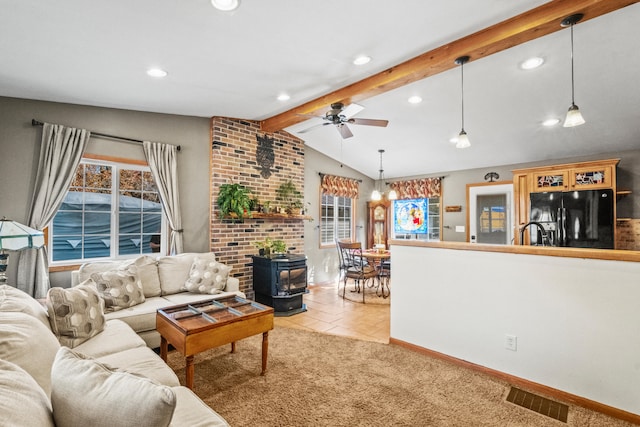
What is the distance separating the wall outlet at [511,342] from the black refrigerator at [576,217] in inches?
108

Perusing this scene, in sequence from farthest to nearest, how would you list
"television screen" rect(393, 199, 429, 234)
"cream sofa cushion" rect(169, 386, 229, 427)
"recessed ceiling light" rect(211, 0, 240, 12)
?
"television screen" rect(393, 199, 429, 234) → "recessed ceiling light" rect(211, 0, 240, 12) → "cream sofa cushion" rect(169, 386, 229, 427)

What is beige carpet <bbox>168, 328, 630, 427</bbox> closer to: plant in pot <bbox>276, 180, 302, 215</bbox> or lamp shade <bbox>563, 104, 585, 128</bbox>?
lamp shade <bbox>563, 104, 585, 128</bbox>

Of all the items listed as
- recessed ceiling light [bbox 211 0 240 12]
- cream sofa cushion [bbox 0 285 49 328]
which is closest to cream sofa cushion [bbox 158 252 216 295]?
cream sofa cushion [bbox 0 285 49 328]

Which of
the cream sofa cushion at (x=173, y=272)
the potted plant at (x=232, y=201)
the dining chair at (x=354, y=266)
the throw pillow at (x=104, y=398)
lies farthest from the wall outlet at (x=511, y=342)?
the potted plant at (x=232, y=201)

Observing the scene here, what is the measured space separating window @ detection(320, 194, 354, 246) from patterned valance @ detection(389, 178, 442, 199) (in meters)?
1.23

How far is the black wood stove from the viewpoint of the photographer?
175 inches

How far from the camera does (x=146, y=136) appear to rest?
13.5 feet

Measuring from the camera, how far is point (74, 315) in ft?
7.27

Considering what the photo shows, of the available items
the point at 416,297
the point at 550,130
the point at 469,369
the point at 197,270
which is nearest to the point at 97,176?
the point at 197,270

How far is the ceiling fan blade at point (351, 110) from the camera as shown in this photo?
11.1ft

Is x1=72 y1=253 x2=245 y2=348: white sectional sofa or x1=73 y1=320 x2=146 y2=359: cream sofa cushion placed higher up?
x1=72 y1=253 x2=245 y2=348: white sectional sofa

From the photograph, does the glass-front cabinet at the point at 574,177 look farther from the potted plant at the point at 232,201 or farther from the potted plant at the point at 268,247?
the potted plant at the point at 232,201

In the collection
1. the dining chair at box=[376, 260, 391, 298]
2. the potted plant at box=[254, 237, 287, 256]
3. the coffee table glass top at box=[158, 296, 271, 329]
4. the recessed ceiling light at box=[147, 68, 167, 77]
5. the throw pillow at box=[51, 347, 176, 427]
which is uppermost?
the recessed ceiling light at box=[147, 68, 167, 77]

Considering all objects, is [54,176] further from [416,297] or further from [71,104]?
[416,297]
